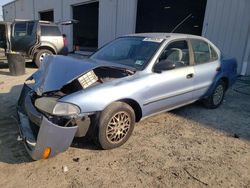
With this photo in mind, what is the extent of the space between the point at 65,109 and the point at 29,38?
7270mm

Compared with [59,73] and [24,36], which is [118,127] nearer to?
[59,73]

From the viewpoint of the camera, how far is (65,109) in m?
2.85

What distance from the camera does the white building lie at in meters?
8.48

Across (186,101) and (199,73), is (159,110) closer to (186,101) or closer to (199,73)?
(186,101)

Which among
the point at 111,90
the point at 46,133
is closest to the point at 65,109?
the point at 46,133

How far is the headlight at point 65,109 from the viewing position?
2.84 metres

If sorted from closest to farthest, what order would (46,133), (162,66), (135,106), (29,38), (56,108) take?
1. (46,133)
2. (56,108)
3. (135,106)
4. (162,66)
5. (29,38)

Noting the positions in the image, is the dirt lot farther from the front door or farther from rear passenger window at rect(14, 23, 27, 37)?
→ rear passenger window at rect(14, 23, 27, 37)

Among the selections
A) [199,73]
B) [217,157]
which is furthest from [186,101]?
[217,157]

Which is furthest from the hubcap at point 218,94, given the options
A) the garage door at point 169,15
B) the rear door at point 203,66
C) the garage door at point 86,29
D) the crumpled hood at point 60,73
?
the garage door at point 86,29

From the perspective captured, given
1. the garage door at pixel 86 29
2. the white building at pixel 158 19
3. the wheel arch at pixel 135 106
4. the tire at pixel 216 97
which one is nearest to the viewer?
the wheel arch at pixel 135 106

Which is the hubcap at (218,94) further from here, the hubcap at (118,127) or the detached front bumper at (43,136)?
the detached front bumper at (43,136)

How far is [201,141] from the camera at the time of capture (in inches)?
147

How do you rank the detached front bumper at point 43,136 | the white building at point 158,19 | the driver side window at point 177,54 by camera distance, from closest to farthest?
the detached front bumper at point 43,136
the driver side window at point 177,54
the white building at point 158,19
